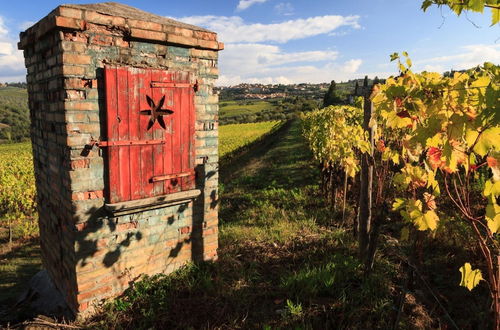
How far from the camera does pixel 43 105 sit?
3959mm

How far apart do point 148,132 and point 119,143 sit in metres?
0.38

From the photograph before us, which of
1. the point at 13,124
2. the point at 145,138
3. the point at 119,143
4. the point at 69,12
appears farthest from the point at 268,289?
the point at 13,124

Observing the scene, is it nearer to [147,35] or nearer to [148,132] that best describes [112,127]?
[148,132]

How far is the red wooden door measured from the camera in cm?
354

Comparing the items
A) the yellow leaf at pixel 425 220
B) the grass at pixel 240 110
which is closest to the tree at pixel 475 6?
the yellow leaf at pixel 425 220

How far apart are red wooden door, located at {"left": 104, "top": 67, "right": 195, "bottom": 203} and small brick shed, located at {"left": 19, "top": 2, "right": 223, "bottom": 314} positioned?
0.01 m

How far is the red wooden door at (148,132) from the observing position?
354 cm

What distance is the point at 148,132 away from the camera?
12.6ft

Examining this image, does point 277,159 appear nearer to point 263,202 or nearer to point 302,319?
point 263,202

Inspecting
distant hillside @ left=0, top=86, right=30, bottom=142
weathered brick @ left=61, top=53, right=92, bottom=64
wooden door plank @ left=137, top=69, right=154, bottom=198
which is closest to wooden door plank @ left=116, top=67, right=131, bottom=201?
wooden door plank @ left=137, top=69, right=154, bottom=198

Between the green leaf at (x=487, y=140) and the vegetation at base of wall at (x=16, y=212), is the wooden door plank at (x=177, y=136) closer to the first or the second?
the green leaf at (x=487, y=140)

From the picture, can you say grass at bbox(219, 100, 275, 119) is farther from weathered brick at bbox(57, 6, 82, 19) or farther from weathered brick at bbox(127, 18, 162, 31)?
weathered brick at bbox(57, 6, 82, 19)

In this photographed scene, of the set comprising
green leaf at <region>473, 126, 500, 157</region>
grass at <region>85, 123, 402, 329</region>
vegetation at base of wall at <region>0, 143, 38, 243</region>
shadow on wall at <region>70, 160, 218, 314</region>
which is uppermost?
green leaf at <region>473, 126, 500, 157</region>

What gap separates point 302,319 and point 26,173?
1658cm
